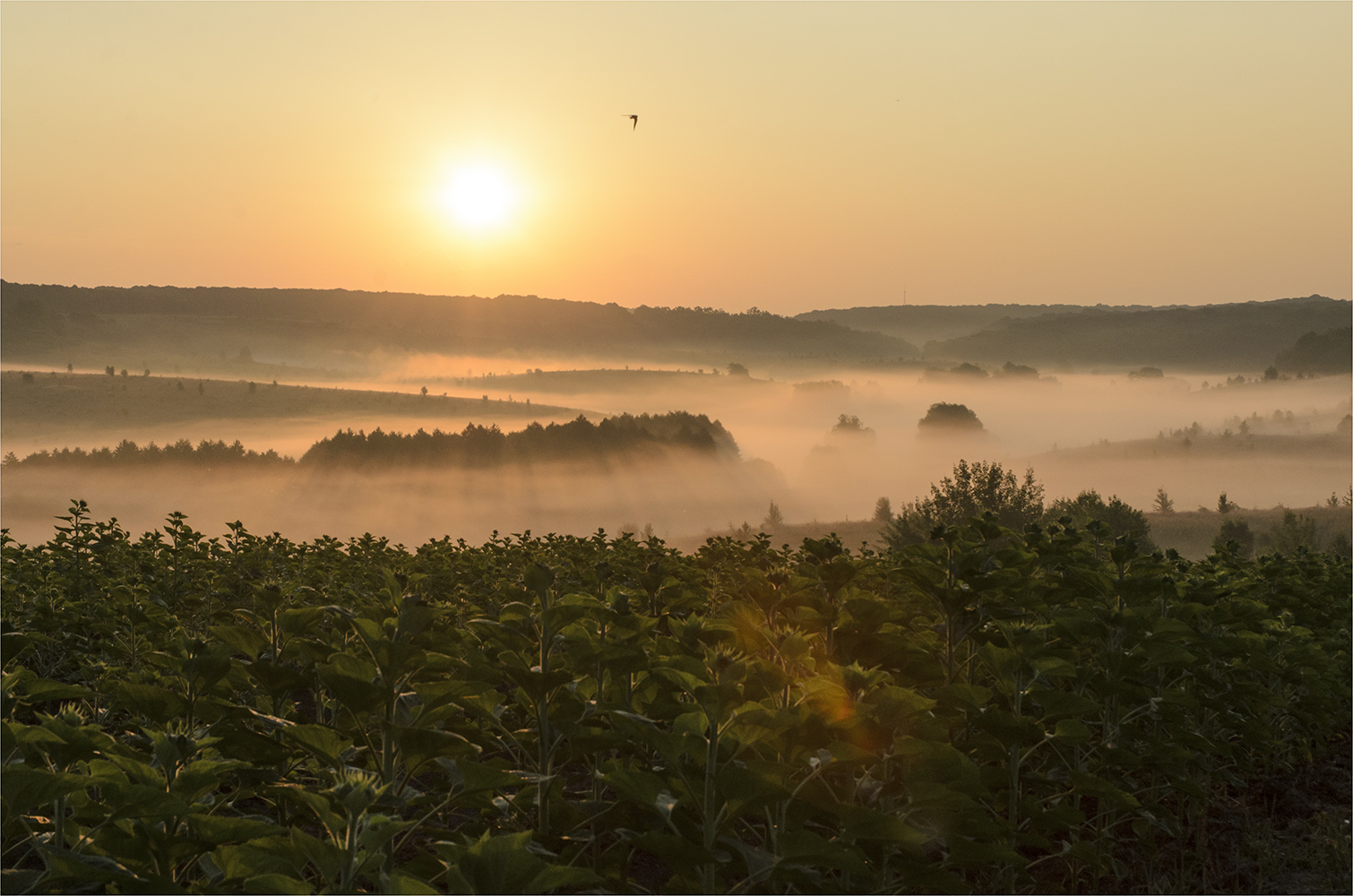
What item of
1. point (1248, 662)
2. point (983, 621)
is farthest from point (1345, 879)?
point (983, 621)

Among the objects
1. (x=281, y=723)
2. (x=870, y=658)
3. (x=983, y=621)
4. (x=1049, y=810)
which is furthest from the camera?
(x=983, y=621)

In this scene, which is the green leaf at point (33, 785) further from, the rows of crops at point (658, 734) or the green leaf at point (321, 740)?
the green leaf at point (321, 740)

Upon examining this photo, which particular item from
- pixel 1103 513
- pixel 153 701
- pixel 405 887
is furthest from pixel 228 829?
pixel 1103 513

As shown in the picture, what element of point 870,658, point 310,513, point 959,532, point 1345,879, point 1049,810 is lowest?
point 310,513

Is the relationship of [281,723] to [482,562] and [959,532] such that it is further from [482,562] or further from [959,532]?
[482,562]

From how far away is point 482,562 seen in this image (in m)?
14.3

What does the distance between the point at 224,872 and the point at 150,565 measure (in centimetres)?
1185

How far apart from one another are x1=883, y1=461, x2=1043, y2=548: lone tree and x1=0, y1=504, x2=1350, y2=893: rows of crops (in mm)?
44282

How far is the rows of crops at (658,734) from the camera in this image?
143 inches

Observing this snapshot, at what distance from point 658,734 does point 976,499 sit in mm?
56425

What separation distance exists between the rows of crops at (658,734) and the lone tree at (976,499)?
1743 inches

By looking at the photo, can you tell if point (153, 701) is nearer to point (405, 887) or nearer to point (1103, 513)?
point (405, 887)

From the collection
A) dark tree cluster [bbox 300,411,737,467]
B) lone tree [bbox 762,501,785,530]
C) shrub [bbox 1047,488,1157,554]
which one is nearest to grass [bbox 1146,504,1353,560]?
lone tree [bbox 762,501,785,530]

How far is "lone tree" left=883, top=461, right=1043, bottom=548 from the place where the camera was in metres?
54.8
